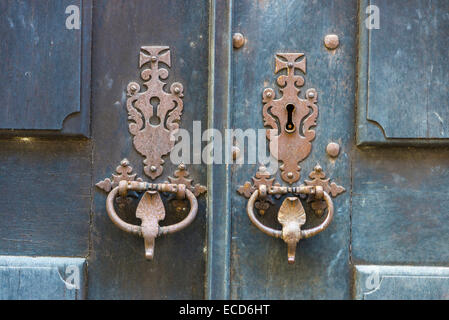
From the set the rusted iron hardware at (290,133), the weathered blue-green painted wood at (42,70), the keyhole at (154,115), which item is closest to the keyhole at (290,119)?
the rusted iron hardware at (290,133)

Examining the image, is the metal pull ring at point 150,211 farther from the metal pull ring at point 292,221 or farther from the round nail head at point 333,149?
the round nail head at point 333,149

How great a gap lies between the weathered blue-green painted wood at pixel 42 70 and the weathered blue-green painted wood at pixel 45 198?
0.04m

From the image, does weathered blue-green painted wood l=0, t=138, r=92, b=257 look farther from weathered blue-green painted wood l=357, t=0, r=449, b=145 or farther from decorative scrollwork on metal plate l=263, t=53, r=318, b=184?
weathered blue-green painted wood l=357, t=0, r=449, b=145

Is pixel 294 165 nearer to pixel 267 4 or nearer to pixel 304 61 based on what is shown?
pixel 304 61

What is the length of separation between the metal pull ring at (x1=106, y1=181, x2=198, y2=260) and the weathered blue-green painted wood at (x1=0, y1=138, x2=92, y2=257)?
8cm

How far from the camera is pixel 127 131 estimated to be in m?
0.95

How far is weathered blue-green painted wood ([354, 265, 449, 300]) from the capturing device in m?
0.90

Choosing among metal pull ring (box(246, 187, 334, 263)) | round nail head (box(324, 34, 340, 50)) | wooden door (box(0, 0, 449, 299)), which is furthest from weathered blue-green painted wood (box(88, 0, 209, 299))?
round nail head (box(324, 34, 340, 50))

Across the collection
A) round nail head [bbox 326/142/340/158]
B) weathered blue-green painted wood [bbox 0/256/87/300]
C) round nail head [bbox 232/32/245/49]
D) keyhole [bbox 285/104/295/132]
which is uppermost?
round nail head [bbox 232/32/245/49]

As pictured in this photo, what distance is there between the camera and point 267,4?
95 cm

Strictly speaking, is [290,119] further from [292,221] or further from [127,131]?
[127,131]

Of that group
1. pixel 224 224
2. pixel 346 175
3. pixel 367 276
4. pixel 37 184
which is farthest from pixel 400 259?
pixel 37 184

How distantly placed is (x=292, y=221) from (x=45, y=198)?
0.46 meters

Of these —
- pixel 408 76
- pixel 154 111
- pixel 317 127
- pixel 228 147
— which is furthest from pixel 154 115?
pixel 408 76
